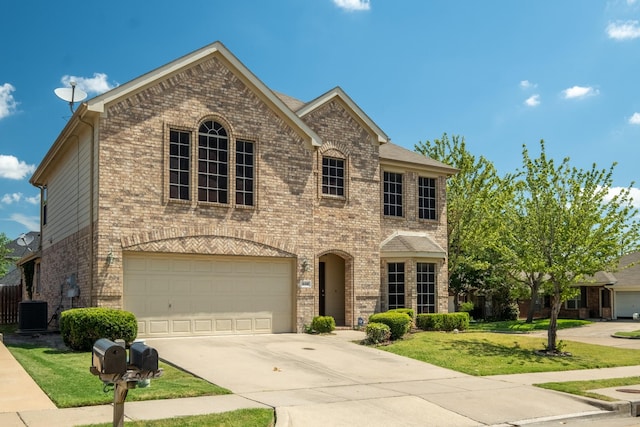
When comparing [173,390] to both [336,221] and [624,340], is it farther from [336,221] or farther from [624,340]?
[624,340]

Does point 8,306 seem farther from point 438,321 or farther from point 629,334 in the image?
point 629,334

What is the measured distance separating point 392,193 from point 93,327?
1351 cm

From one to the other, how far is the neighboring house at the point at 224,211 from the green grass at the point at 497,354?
12.2 ft

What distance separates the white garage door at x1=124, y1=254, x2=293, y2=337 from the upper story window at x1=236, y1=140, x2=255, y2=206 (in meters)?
1.91

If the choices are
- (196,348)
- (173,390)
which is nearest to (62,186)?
(196,348)

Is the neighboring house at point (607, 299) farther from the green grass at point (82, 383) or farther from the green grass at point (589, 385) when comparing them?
the green grass at point (82, 383)

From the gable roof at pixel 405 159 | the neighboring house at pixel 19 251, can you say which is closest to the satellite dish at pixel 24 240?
the neighboring house at pixel 19 251

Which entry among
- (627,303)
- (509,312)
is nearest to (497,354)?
(509,312)

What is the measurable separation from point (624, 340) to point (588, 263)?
9461 mm

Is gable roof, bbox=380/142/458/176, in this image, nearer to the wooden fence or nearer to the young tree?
the young tree

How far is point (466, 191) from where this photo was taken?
3628cm

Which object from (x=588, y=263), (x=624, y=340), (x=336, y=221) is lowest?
(x=624, y=340)

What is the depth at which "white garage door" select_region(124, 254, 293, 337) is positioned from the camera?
60.1 feet

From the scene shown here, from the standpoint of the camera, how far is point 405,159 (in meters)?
25.7
